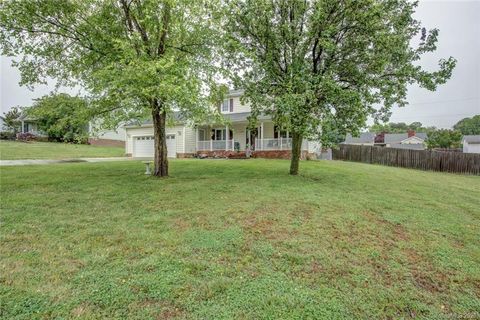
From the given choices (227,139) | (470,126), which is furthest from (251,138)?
(470,126)

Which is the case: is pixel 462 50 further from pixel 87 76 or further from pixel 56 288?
pixel 56 288

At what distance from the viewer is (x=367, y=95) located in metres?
9.65

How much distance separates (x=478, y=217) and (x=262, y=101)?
722 centimetres

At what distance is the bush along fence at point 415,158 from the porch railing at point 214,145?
9.19 m

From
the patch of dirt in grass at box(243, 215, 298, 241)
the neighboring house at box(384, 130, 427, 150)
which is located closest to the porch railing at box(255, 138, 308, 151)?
the patch of dirt in grass at box(243, 215, 298, 241)

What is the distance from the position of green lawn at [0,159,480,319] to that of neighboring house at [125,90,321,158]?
547 inches

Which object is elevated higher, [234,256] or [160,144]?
[160,144]

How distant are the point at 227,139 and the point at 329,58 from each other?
14104 mm

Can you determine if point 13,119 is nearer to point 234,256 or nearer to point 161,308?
point 234,256

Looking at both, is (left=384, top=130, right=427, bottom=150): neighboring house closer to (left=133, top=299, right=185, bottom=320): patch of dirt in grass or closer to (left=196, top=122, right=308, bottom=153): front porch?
(left=196, top=122, right=308, bottom=153): front porch

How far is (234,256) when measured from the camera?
4406mm

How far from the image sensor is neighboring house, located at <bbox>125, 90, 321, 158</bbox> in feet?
71.6

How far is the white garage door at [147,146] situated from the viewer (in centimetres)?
2551

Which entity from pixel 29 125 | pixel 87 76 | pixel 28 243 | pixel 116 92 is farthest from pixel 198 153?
pixel 29 125
